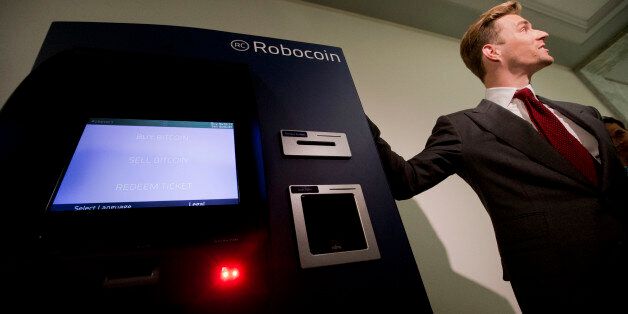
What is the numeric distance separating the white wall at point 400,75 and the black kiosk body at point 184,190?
0.99 m

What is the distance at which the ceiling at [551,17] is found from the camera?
9.94 feet

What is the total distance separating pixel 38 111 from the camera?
792 mm

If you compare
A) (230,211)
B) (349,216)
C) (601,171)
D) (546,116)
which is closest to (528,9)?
(546,116)

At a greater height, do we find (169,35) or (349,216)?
(169,35)

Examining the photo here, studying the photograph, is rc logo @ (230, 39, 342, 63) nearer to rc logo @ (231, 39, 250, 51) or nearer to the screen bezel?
rc logo @ (231, 39, 250, 51)

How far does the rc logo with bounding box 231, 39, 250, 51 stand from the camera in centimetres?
128

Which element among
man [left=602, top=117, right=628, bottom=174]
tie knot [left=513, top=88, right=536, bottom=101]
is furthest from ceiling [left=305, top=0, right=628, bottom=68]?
man [left=602, top=117, right=628, bottom=174]

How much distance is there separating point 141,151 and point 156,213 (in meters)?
0.22

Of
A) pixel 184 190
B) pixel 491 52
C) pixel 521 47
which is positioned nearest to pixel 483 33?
pixel 491 52

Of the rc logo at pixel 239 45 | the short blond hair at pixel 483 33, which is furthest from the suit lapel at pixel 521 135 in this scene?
the rc logo at pixel 239 45

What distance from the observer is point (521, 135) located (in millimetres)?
1381

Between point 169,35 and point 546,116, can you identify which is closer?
point 169,35

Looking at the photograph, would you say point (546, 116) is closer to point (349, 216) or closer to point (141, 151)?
point (349, 216)

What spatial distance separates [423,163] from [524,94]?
71 centimetres
